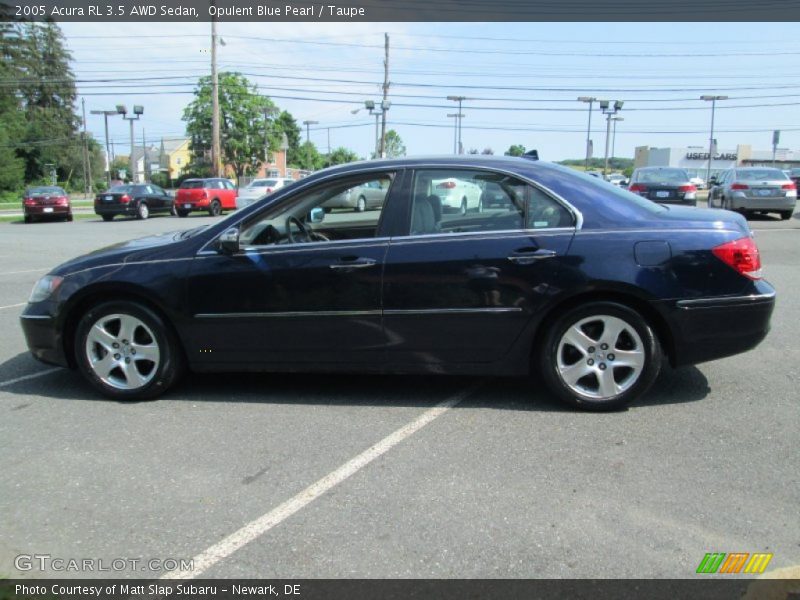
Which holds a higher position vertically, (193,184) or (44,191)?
(193,184)

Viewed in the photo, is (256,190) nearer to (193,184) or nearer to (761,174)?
(193,184)

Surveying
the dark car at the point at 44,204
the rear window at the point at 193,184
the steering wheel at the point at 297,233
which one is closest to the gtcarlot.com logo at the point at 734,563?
the steering wheel at the point at 297,233

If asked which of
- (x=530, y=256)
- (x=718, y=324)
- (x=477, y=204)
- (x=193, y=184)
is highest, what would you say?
(x=193, y=184)

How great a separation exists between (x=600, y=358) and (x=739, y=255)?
1080mm

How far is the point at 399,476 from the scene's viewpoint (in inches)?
133

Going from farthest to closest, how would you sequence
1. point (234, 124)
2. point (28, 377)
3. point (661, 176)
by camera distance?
point (234, 124) < point (661, 176) < point (28, 377)

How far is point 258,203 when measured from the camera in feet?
14.7

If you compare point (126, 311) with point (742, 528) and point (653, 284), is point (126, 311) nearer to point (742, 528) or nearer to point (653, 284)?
point (653, 284)

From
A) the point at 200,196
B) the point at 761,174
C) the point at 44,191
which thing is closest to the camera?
the point at 761,174

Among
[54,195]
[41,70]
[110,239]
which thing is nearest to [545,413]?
[110,239]

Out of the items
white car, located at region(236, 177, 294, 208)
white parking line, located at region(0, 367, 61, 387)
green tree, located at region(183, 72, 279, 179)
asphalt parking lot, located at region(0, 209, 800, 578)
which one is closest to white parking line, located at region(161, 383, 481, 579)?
asphalt parking lot, located at region(0, 209, 800, 578)

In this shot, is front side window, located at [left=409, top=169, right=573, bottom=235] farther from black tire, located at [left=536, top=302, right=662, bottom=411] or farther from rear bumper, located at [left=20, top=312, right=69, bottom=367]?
rear bumper, located at [left=20, top=312, right=69, bottom=367]
